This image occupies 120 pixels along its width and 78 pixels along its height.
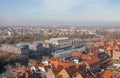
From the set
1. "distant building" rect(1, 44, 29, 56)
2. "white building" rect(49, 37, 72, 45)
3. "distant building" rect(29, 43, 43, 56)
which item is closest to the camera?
"distant building" rect(1, 44, 29, 56)

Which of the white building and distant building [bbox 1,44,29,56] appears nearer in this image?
distant building [bbox 1,44,29,56]

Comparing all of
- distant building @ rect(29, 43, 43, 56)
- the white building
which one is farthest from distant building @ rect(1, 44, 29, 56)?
the white building

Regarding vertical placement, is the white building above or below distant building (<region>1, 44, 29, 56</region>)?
below

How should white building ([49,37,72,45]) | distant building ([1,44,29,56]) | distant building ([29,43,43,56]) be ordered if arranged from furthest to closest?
white building ([49,37,72,45])
distant building ([29,43,43,56])
distant building ([1,44,29,56])

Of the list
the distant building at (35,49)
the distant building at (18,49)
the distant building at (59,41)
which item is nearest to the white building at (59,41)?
the distant building at (59,41)

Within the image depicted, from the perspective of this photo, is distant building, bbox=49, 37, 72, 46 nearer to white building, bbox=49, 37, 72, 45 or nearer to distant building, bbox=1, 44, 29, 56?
white building, bbox=49, 37, 72, 45

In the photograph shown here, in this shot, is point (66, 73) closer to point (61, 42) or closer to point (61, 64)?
point (61, 64)

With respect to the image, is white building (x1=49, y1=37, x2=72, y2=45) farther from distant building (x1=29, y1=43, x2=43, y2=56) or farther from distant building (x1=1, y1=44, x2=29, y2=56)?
distant building (x1=1, y1=44, x2=29, y2=56)

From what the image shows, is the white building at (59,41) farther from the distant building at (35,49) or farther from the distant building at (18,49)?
the distant building at (18,49)

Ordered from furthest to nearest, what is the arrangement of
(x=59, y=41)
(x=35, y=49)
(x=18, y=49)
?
(x=59, y=41), (x=35, y=49), (x=18, y=49)

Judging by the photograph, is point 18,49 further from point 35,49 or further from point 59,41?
point 59,41

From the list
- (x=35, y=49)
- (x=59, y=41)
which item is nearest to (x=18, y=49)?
(x=35, y=49)
